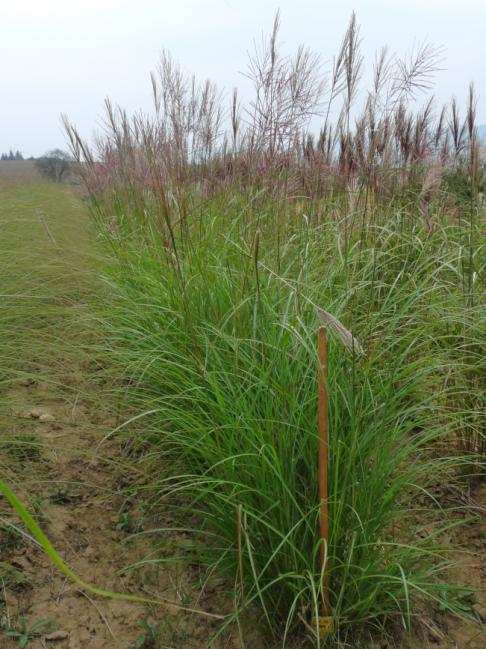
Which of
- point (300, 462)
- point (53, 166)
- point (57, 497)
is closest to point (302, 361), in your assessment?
point (300, 462)

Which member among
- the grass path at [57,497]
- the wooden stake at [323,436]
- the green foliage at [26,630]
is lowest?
the green foliage at [26,630]

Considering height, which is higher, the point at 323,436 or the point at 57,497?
the point at 323,436

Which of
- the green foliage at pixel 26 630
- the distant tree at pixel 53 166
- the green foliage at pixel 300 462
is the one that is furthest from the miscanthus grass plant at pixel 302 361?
the distant tree at pixel 53 166

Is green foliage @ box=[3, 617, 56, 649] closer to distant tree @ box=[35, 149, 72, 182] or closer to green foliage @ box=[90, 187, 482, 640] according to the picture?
green foliage @ box=[90, 187, 482, 640]

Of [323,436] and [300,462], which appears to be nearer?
Answer: [323,436]

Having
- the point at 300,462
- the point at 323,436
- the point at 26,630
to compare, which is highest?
the point at 323,436

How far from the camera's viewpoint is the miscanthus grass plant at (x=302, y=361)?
144cm

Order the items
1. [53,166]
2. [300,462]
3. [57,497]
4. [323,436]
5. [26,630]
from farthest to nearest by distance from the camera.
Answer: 1. [53,166]
2. [57,497]
3. [300,462]
4. [26,630]
5. [323,436]

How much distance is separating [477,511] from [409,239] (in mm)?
1094

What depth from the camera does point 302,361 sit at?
1624mm

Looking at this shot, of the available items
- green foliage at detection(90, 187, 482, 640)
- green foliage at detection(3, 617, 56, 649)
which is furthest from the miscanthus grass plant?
green foliage at detection(3, 617, 56, 649)

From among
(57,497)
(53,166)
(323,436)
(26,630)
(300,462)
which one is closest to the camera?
(323,436)

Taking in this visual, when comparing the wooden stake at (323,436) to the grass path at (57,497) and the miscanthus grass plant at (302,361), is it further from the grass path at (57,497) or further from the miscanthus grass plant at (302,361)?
the grass path at (57,497)

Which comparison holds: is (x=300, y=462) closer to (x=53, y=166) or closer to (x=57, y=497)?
(x=57, y=497)
